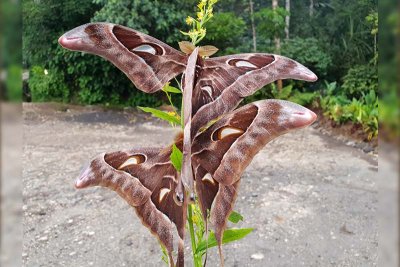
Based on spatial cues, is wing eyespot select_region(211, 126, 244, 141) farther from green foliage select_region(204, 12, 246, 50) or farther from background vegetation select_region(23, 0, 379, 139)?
green foliage select_region(204, 12, 246, 50)

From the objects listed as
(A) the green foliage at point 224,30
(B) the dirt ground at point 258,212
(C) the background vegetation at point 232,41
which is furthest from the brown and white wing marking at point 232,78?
(A) the green foliage at point 224,30

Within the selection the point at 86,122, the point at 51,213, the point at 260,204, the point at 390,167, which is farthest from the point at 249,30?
the point at 390,167

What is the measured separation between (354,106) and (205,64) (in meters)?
4.48

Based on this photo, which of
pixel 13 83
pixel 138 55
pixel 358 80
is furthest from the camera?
Result: pixel 358 80

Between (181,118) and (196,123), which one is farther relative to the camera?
(181,118)

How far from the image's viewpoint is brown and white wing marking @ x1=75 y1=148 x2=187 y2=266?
702 millimetres

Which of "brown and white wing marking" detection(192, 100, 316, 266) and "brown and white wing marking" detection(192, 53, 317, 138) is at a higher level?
"brown and white wing marking" detection(192, 53, 317, 138)

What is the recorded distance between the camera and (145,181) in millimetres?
716

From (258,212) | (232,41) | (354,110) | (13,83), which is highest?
(13,83)

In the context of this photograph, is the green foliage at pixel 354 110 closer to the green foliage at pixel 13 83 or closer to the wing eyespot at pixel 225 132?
the wing eyespot at pixel 225 132

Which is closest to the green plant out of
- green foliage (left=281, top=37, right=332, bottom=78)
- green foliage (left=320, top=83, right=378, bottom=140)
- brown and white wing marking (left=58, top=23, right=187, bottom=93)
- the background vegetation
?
brown and white wing marking (left=58, top=23, right=187, bottom=93)

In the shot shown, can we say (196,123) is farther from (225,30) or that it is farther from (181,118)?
(225,30)

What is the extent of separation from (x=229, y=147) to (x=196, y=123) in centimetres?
6

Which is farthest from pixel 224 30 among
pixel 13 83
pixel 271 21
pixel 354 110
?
pixel 13 83
